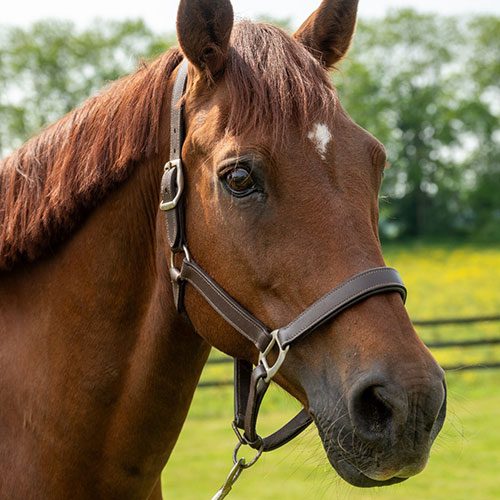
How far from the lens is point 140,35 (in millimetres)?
54250

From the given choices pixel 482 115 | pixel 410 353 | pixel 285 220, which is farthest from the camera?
pixel 482 115

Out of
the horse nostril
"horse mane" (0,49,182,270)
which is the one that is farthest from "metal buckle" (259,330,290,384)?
"horse mane" (0,49,182,270)

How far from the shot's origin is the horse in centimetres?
212

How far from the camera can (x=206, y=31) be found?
2.51 metres

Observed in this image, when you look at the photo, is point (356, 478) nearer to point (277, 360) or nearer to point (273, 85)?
point (277, 360)

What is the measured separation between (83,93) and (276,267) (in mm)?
51851

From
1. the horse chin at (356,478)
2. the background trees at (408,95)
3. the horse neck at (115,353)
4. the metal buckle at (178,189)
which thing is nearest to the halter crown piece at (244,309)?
the metal buckle at (178,189)

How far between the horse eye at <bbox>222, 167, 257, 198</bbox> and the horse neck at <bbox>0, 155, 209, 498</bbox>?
42 centimetres

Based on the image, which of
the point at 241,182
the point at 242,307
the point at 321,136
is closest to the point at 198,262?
the point at 242,307

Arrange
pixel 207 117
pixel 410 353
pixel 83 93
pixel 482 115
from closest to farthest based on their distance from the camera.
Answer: pixel 410 353 < pixel 207 117 < pixel 83 93 < pixel 482 115

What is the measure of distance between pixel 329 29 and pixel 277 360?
53.6 inches

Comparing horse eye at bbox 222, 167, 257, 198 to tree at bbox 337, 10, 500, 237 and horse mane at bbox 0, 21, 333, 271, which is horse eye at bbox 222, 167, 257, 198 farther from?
tree at bbox 337, 10, 500, 237

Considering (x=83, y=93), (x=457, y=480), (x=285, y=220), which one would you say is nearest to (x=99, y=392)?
(x=285, y=220)

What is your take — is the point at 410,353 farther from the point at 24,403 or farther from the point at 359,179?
the point at 24,403
